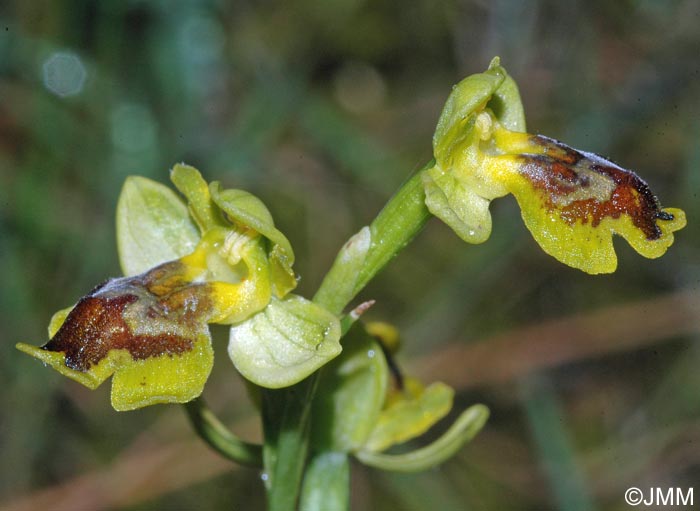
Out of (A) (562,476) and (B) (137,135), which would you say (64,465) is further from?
(A) (562,476)

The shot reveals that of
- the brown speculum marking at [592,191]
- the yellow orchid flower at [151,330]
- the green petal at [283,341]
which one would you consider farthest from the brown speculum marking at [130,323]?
the brown speculum marking at [592,191]

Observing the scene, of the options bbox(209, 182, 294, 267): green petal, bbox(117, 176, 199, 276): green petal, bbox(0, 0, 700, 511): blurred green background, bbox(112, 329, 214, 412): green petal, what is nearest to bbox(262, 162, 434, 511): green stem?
bbox(209, 182, 294, 267): green petal

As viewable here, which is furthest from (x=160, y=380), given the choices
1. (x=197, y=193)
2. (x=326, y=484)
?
(x=326, y=484)

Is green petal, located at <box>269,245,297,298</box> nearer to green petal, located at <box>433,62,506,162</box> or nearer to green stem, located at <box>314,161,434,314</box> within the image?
green stem, located at <box>314,161,434,314</box>

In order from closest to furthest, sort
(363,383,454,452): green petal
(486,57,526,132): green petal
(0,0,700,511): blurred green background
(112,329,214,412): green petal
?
(112,329,214,412): green petal, (486,57,526,132): green petal, (363,383,454,452): green petal, (0,0,700,511): blurred green background

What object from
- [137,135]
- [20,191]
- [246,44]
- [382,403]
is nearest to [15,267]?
[20,191]
